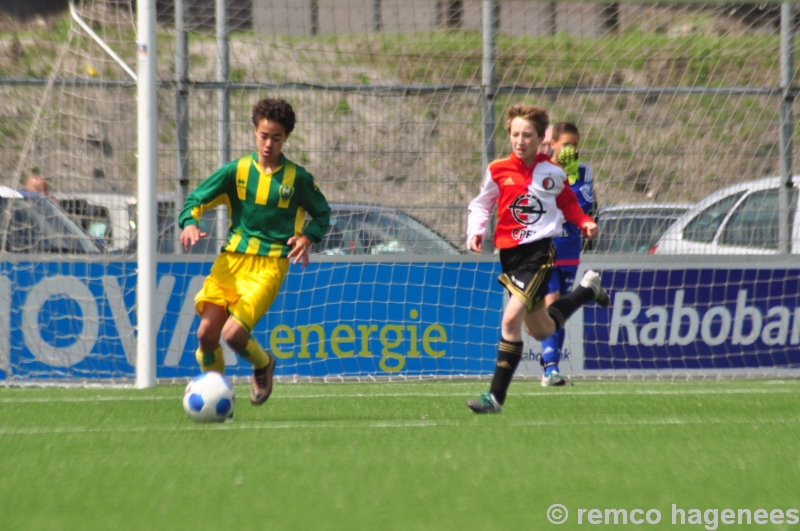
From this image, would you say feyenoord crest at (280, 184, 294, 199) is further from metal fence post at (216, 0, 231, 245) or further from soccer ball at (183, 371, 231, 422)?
metal fence post at (216, 0, 231, 245)

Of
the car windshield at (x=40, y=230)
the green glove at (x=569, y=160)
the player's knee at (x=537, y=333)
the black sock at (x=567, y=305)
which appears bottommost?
the player's knee at (x=537, y=333)

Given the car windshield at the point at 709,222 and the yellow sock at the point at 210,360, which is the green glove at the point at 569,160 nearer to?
the car windshield at the point at 709,222

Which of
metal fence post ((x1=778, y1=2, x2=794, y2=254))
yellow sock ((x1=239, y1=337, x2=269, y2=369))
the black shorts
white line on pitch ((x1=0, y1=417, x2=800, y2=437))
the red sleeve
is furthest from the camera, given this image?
metal fence post ((x1=778, y1=2, x2=794, y2=254))

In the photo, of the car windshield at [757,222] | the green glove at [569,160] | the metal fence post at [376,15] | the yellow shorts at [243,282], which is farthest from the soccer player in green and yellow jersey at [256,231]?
the car windshield at [757,222]

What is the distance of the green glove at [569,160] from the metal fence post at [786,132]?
2.28 meters

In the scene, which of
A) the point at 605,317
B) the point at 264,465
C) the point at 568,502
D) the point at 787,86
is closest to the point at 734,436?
the point at 568,502

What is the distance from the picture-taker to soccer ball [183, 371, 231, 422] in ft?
16.1

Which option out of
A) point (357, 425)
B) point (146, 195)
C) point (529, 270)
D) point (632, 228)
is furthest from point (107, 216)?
point (632, 228)

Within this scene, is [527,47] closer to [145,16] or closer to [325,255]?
[325,255]

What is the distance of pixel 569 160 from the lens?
6.82 meters

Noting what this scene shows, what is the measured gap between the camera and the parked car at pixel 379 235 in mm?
7922

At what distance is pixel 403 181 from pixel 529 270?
290cm

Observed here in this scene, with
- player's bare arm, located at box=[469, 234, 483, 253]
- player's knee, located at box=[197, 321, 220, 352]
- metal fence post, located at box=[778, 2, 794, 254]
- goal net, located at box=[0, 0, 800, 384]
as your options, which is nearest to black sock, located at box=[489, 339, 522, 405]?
player's bare arm, located at box=[469, 234, 483, 253]

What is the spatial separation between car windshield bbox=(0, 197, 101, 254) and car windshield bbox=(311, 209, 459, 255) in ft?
5.97
